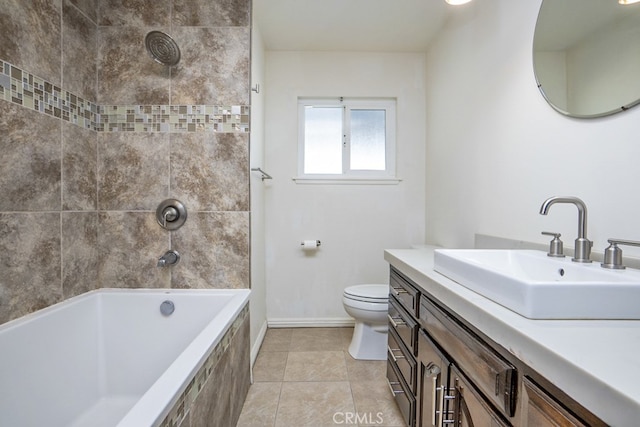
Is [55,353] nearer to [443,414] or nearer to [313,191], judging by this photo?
[443,414]

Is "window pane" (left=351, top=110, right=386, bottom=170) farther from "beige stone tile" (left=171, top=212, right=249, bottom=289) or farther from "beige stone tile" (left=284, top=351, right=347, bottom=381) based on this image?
"beige stone tile" (left=284, top=351, right=347, bottom=381)

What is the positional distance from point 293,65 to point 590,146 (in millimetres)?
2177

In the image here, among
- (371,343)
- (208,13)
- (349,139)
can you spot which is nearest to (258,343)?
(371,343)

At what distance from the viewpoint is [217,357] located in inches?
46.4

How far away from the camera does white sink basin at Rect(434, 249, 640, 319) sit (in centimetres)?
66

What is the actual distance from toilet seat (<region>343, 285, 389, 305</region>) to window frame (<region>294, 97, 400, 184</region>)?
94cm

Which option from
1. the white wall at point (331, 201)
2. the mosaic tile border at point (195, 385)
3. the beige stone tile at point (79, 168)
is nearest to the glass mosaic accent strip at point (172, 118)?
the beige stone tile at point (79, 168)

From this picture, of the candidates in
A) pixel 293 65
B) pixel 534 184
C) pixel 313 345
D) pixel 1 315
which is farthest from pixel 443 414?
pixel 293 65

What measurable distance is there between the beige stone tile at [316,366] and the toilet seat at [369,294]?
447 mm

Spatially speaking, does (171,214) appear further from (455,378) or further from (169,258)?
(455,378)

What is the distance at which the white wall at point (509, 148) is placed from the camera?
1.00 m

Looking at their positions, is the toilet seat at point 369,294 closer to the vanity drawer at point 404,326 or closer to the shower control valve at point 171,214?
the vanity drawer at point 404,326

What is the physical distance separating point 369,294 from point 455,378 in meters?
1.11

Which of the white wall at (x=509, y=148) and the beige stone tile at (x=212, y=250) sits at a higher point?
the white wall at (x=509, y=148)
